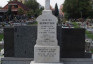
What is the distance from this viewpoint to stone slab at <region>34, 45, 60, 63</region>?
11578 mm

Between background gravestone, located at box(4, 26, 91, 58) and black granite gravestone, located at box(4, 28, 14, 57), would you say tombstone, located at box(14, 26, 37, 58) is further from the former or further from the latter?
black granite gravestone, located at box(4, 28, 14, 57)

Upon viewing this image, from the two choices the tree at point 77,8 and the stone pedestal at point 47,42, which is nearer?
the stone pedestal at point 47,42

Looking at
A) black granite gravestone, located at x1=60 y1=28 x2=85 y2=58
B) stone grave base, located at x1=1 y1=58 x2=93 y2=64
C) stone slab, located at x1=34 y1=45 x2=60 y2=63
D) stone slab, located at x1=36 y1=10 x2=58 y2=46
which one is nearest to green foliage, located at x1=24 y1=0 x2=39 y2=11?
black granite gravestone, located at x1=60 y1=28 x2=85 y2=58

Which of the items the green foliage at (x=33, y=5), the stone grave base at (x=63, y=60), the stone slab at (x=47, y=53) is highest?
the green foliage at (x=33, y=5)

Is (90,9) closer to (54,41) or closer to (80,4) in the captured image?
(80,4)

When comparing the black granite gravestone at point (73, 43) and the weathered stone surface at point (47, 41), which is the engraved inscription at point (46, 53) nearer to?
the weathered stone surface at point (47, 41)

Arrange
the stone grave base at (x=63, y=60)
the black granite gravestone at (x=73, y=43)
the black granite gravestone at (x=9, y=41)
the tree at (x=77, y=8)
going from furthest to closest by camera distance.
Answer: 1. the tree at (x=77, y=8)
2. the black granite gravestone at (x=9, y=41)
3. the black granite gravestone at (x=73, y=43)
4. the stone grave base at (x=63, y=60)

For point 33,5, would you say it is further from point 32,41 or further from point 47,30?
point 47,30

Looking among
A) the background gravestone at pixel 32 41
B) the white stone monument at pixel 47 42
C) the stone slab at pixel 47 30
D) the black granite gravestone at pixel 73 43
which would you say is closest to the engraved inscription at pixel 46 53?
the white stone monument at pixel 47 42

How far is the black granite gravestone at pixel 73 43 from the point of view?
12.6m

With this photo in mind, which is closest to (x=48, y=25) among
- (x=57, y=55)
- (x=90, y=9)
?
(x=57, y=55)

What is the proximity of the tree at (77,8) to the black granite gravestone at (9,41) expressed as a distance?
86.5m

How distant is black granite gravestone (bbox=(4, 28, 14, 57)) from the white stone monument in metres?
1.55

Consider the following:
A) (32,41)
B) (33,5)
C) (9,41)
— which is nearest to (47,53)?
(32,41)
